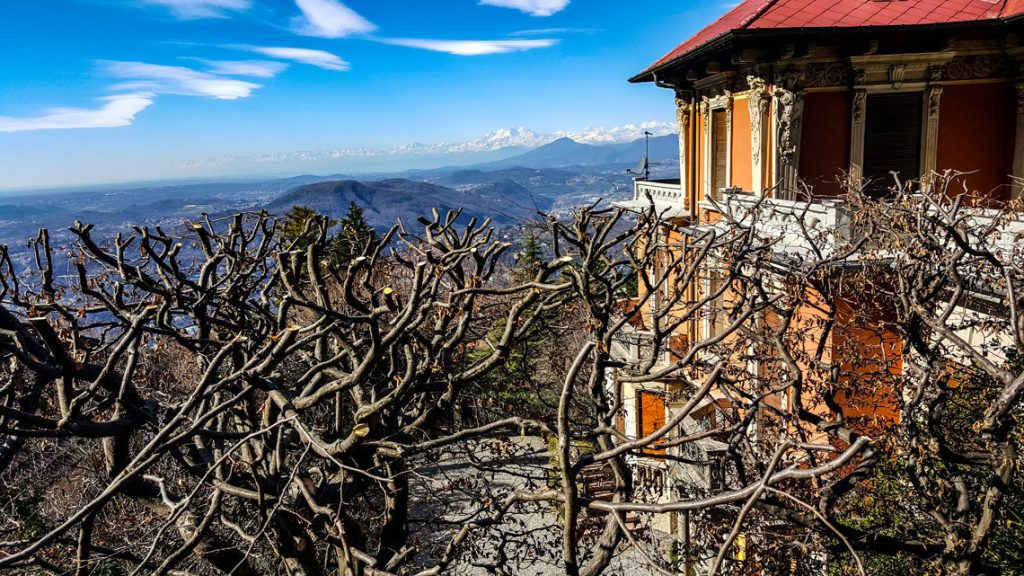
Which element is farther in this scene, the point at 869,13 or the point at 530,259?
the point at 869,13

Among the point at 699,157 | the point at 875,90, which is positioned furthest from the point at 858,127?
the point at 699,157

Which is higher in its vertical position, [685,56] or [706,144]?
[685,56]

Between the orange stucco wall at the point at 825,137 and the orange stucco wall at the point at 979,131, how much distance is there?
1.94 m

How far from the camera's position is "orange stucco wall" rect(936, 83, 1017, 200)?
1341 centimetres

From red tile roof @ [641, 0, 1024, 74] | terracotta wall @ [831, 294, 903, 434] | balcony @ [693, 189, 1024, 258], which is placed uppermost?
red tile roof @ [641, 0, 1024, 74]

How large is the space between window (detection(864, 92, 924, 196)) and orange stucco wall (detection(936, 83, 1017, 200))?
1.63 feet

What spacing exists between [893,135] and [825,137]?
56.2 inches

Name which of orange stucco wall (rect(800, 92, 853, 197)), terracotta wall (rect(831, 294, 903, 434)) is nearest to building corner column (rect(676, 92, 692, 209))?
orange stucco wall (rect(800, 92, 853, 197))

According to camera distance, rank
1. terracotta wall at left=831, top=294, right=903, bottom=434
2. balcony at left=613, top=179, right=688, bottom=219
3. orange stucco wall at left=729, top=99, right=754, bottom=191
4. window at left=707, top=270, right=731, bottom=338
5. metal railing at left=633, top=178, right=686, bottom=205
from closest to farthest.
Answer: terracotta wall at left=831, top=294, right=903, bottom=434
window at left=707, top=270, right=731, bottom=338
orange stucco wall at left=729, top=99, right=754, bottom=191
balcony at left=613, top=179, right=688, bottom=219
metal railing at left=633, top=178, right=686, bottom=205

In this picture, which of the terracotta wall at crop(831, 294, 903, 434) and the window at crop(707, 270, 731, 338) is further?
the window at crop(707, 270, 731, 338)

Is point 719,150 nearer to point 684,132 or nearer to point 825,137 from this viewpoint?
point 684,132

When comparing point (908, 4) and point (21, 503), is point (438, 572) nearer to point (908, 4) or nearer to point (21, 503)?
point (21, 503)

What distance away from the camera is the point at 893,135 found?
1370 centimetres

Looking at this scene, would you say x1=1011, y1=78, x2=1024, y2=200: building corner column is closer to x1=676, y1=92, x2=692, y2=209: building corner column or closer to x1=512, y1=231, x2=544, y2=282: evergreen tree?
x1=676, y1=92, x2=692, y2=209: building corner column
